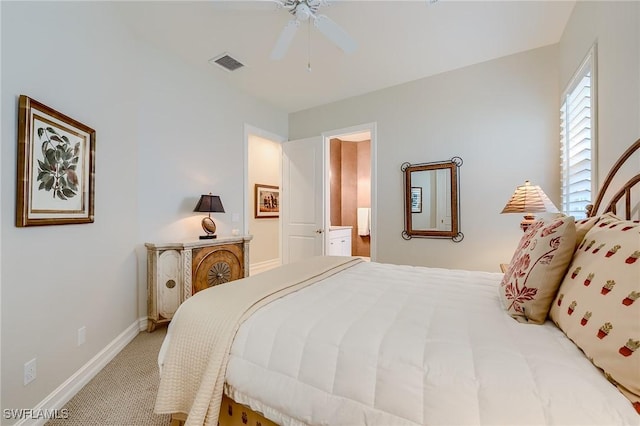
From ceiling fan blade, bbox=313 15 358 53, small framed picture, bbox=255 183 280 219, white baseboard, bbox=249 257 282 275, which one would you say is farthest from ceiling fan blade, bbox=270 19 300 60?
white baseboard, bbox=249 257 282 275

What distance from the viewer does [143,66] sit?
8.52 feet

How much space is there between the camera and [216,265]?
2.85 metres

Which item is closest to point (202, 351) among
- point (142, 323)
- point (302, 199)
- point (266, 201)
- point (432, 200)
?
point (142, 323)

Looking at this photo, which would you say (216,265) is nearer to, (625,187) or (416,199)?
(416,199)

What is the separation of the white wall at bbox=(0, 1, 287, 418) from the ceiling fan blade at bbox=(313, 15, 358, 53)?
1.65 m

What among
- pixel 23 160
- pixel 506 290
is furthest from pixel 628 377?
pixel 23 160

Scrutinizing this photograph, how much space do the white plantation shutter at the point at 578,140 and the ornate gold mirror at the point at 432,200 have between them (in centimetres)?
90

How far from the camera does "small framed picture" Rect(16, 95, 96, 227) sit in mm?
1391

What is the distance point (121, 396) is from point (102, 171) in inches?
62.0

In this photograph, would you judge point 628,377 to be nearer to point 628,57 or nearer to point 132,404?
point 628,57

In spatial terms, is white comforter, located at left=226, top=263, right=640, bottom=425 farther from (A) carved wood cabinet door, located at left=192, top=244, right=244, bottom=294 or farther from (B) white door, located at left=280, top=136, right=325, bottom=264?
(B) white door, located at left=280, top=136, right=325, bottom=264

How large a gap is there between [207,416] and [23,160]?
1542 millimetres

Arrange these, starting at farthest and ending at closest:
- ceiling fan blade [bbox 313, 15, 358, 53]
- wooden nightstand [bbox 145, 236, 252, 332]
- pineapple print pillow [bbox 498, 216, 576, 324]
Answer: wooden nightstand [bbox 145, 236, 252, 332] → ceiling fan blade [bbox 313, 15, 358, 53] → pineapple print pillow [bbox 498, 216, 576, 324]

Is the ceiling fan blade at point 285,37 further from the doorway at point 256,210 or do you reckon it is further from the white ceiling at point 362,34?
the doorway at point 256,210
